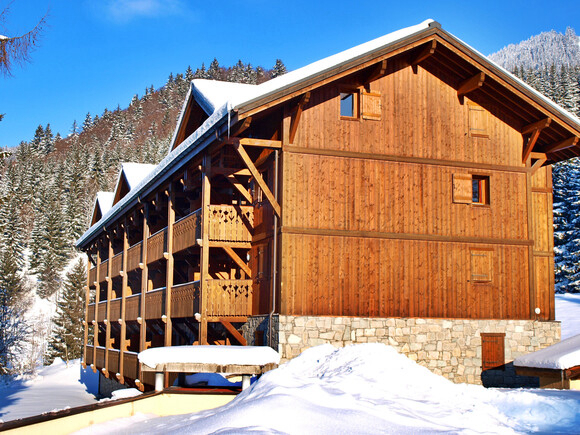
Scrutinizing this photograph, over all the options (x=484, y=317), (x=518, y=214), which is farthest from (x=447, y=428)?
(x=518, y=214)

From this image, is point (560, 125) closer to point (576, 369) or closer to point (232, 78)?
point (576, 369)

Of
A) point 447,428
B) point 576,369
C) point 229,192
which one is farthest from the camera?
point 229,192

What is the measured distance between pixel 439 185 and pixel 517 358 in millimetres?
5363

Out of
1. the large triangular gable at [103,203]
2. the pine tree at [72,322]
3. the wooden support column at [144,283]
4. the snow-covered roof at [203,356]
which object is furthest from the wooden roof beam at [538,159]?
the pine tree at [72,322]

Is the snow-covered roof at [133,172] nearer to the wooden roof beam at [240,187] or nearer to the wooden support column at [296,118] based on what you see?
the wooden roof beam at [240,187]

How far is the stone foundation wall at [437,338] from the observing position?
1794 centimetres

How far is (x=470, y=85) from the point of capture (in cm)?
2030

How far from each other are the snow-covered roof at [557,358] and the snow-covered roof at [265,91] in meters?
6.77

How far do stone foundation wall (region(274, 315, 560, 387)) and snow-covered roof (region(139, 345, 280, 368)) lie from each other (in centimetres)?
158

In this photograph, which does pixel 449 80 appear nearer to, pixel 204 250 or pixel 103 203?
pixel 204 250

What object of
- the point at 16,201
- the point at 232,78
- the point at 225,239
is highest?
the point at 232,78

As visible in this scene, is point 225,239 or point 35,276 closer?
point 225,239

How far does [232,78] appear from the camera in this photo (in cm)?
19162

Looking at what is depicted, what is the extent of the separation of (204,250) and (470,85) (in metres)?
9.26
